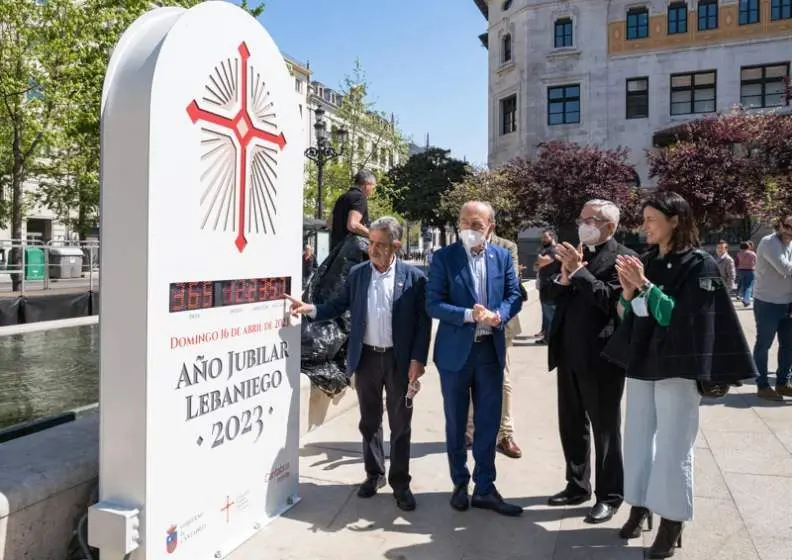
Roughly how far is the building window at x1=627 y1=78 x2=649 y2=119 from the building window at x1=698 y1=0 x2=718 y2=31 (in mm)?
3731

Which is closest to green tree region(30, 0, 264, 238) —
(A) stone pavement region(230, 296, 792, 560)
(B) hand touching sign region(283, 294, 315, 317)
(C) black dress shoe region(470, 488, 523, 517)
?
(A) stone pavement region(230, 296, 792, 560)

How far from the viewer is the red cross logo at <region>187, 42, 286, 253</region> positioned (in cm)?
304

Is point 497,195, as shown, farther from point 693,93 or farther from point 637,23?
point 637,23

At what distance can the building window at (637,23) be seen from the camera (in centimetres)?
3316

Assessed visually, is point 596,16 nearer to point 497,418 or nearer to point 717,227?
point 717,227

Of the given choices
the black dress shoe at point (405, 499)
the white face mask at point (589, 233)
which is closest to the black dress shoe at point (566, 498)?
the black dress shoe at point (405, 499)

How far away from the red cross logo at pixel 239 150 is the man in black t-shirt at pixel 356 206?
1765 mm

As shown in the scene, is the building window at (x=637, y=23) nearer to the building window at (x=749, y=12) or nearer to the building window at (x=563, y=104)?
the building window at (x=563, y=104)

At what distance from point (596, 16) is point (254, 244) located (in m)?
35.3

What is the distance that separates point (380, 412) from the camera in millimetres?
4227

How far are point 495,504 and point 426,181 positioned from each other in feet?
138

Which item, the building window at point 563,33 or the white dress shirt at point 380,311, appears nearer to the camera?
the white dress shirt at point 380,311

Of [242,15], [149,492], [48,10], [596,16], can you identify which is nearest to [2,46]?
[48,10]

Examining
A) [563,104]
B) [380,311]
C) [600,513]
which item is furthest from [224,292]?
[563,104]
